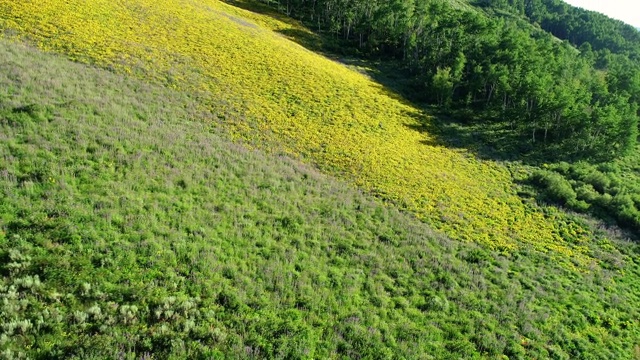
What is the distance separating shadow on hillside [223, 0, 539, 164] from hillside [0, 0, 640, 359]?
4865 mm

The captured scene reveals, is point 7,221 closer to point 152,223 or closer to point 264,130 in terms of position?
point 152,223

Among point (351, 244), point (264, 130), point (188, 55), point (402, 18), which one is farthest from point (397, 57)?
point (351, 244)

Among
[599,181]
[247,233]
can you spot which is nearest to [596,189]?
[599,181]

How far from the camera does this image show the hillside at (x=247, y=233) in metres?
12.6

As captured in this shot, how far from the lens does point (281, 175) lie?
26734 mm

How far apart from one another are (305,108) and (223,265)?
2754 centimetres

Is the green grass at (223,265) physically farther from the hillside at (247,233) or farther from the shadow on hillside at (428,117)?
the shadow on hillside at (428,117)

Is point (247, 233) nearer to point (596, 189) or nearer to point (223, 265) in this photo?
point (223, 265)

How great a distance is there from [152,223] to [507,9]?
21120 cm

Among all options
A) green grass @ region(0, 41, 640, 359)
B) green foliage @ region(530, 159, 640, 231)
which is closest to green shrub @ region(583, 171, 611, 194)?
green foliage @ region(530, 159, 640, 231)

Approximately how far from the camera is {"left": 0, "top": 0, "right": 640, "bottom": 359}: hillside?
41.2 ft

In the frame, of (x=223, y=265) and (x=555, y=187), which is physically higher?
(x=555, y=187)

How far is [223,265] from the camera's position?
1566cm

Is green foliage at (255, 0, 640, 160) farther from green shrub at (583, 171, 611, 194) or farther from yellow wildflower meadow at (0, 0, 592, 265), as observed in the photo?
yellow wildflower meadow at (0, 0, 592, 265)
